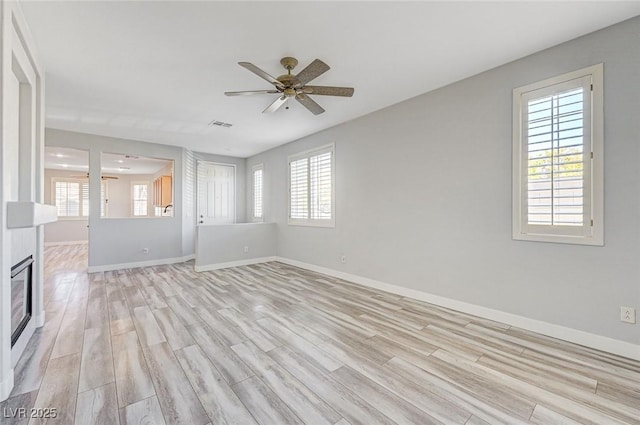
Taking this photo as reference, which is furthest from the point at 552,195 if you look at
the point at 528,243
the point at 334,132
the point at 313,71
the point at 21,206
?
the point at 21,206

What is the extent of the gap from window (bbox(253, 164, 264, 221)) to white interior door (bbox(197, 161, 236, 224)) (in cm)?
64

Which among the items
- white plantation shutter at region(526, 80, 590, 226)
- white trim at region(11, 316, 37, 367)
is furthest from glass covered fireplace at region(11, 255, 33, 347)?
white plantation shutter at region(526, 80, 590, 226)

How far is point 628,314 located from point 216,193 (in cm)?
740

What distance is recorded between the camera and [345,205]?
469cm

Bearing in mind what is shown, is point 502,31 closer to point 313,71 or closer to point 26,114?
point 313,71

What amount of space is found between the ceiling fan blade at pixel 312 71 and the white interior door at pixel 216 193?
5.17m

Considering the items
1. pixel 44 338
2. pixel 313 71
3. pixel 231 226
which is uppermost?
pixel 313 71

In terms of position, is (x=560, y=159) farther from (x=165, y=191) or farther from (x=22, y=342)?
(x=165, y=191)

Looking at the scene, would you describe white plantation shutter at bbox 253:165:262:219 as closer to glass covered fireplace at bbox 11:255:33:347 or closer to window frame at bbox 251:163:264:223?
window frame at bbox 251:163:264:223

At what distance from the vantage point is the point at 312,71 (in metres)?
2.35

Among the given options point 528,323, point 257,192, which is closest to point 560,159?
point 528,323

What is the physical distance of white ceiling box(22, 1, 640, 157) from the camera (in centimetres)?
207

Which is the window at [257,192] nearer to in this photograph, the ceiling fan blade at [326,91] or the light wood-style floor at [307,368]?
the light wood-style floor at [307,368]

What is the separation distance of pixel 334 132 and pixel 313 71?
2603 millimetres
